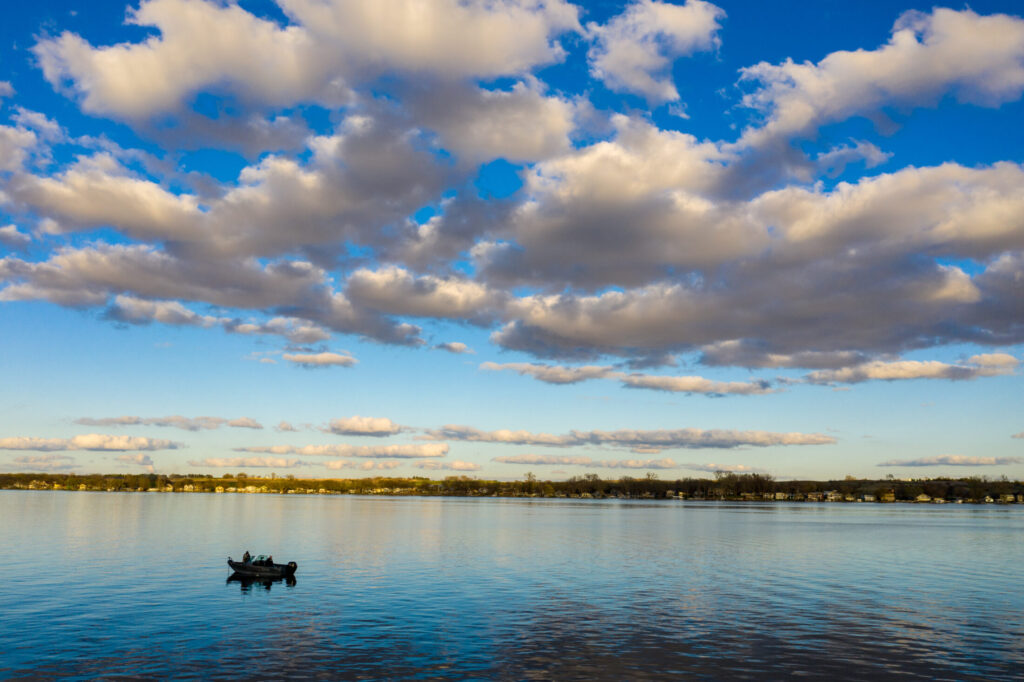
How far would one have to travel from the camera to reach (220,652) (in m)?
43.4

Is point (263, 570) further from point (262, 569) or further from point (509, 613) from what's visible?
point (509, 613)

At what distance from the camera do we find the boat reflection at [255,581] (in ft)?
237

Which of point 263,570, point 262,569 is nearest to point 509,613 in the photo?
point 263,570

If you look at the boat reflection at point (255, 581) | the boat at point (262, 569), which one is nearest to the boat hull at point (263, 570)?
the boat at point (262, 569)

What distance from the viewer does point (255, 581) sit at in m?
74.6

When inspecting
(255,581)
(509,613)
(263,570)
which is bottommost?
(255,581)

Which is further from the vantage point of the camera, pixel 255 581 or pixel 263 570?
pixel 263 570

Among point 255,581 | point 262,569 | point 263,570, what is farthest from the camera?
point 262,569

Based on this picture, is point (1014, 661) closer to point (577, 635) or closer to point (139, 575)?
point (577, 635)

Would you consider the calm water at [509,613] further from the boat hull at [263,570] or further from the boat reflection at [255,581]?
the boat hull at [263,570]

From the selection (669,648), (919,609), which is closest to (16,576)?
(669,648)

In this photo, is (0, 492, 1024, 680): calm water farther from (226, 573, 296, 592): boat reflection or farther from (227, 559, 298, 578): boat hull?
(227, 559, 298, 578): boat hull

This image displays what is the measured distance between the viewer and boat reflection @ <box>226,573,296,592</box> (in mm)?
72294

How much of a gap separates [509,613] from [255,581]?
3207 centimetres
